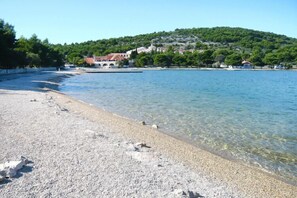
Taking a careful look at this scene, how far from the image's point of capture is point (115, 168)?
323 inches

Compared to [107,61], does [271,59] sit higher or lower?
higher

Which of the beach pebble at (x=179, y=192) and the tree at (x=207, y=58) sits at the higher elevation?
the beach pebble at (x=179, y=192)

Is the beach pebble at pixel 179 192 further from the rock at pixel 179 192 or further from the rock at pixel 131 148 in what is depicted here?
the rock at pixel 131 148

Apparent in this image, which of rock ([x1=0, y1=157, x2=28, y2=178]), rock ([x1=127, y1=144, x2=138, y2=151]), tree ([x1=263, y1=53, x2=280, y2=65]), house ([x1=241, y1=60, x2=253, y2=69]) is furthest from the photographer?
house ([x1=241, y1=60, x2=253, y2=69])

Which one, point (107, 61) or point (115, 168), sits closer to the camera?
point (115, 168)

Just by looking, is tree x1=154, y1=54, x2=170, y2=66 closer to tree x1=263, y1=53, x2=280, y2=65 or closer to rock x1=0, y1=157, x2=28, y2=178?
tree x1=263, y1=53, x2=280, y2=65

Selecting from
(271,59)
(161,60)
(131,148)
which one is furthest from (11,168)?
(271,59)

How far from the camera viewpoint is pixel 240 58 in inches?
6575

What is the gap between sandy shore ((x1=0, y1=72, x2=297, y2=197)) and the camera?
6.70 meters

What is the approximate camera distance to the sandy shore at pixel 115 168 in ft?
22.0

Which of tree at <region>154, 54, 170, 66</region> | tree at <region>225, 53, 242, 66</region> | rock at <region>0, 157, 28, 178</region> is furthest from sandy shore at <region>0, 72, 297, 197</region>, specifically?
tree at <region>225, 53, 242, 66</region>

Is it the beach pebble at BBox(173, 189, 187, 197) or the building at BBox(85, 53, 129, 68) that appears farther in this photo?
the building at BBox(85, 53, 129, 68)

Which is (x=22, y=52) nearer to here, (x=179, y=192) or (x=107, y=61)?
(x=179, y=192)

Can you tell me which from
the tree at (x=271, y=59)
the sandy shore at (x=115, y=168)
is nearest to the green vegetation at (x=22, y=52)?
the sandy shore at (x=115, y=168)
